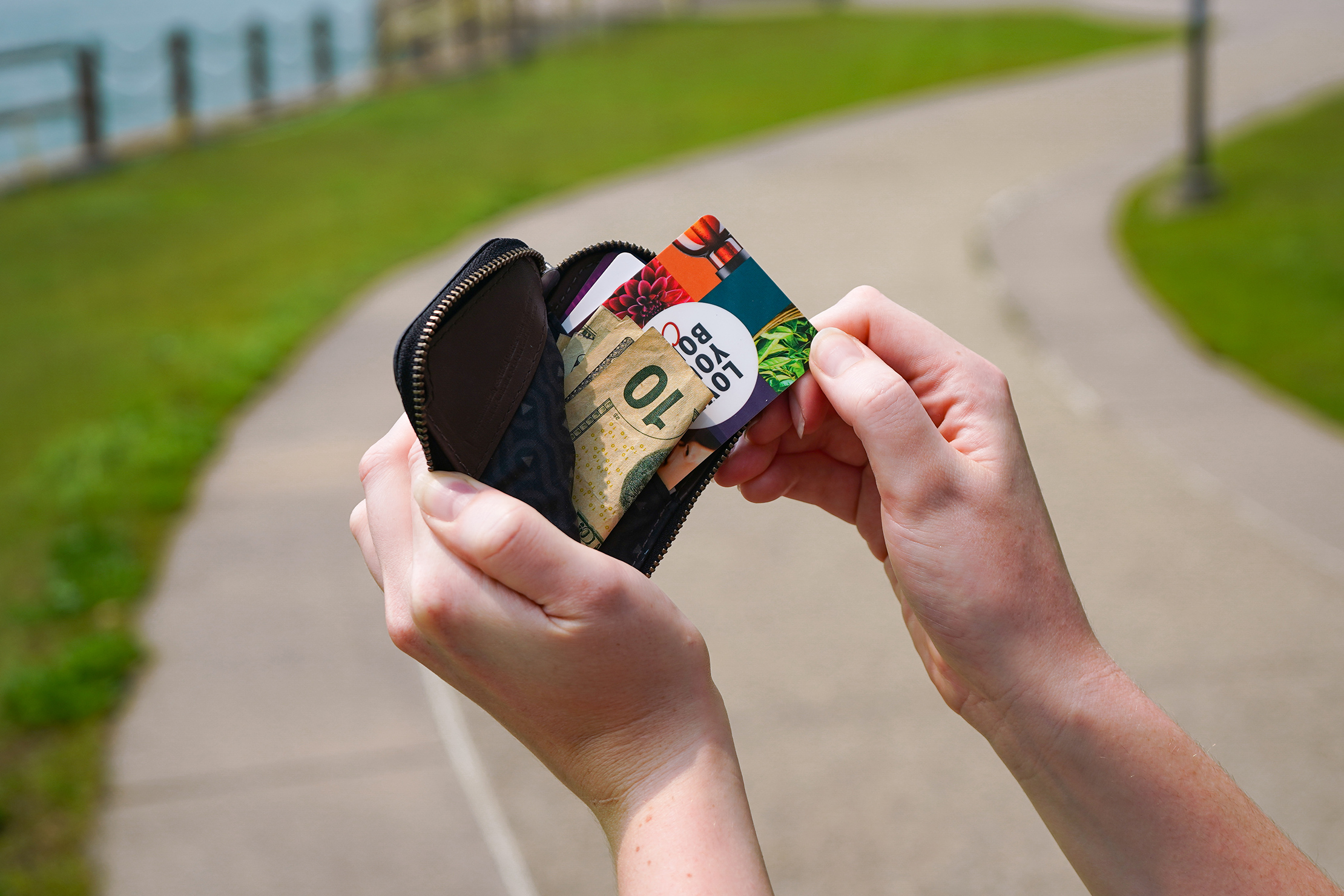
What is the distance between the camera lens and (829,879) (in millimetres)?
2557

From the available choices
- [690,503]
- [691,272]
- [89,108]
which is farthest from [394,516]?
[89,108]

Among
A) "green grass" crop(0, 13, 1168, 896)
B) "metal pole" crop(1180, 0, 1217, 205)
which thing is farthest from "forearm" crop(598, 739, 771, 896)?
"metal pole" crop(1180, 0, 1217, 205)

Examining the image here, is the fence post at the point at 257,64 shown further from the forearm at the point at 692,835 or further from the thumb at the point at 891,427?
the forearm at the point at 692,835

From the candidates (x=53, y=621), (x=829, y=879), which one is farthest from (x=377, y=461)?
(x=53, y=621)

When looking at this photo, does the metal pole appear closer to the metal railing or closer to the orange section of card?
→ the orange section of card

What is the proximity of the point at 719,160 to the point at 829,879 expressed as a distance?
829 cm

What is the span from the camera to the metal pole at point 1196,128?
25.2ft

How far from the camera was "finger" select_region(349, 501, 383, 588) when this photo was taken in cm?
128

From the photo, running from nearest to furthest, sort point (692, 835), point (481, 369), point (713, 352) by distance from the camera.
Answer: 1. point (692, 835)
2. point (481, 369)
3. point (713, 352)

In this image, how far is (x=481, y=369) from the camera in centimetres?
118

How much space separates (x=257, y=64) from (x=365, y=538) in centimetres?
1907

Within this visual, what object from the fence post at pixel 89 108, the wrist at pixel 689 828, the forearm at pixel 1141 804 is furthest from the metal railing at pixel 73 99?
the forearm at pixel 1141 804

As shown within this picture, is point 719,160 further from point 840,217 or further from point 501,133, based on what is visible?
point 501,133

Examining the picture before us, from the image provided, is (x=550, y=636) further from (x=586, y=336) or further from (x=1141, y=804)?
(x=1141, y=804)
